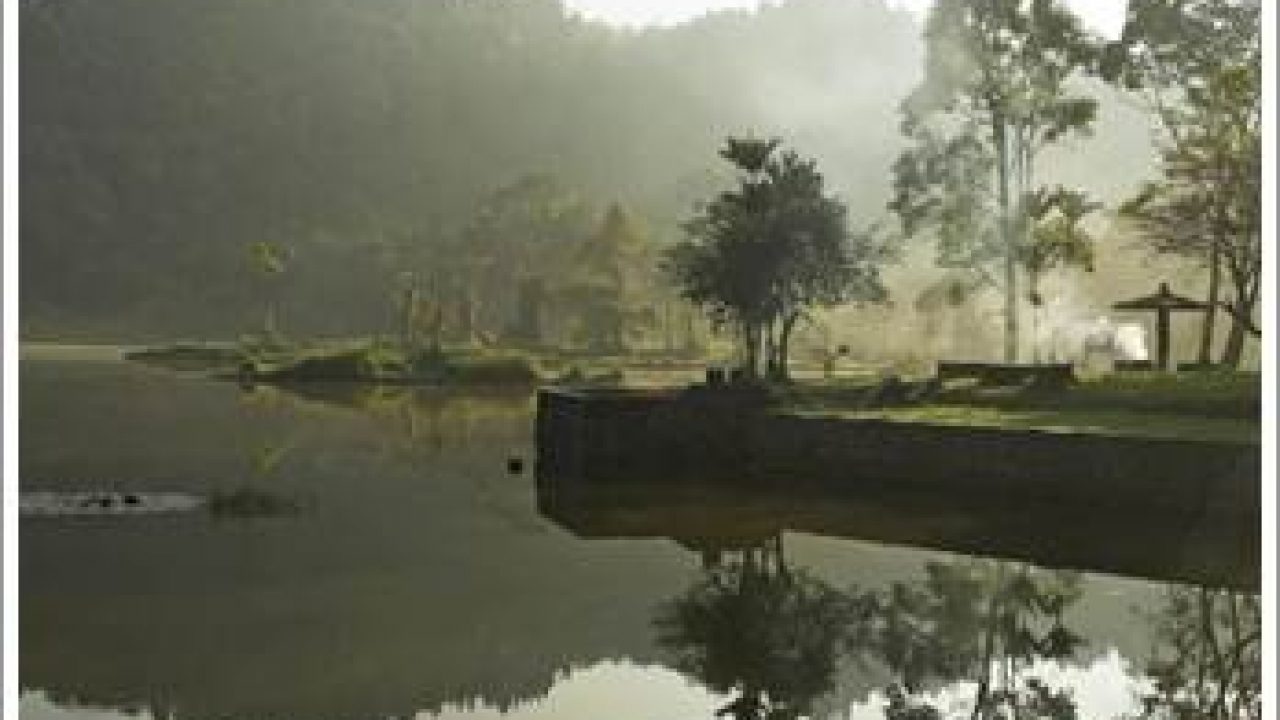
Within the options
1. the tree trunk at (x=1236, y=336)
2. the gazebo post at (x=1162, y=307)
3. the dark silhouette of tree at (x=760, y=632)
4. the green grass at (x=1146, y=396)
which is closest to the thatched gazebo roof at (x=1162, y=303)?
the gazebo post at (x=1162, y=307)

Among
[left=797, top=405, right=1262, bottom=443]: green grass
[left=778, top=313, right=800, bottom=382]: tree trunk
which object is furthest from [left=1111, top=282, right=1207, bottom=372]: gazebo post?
[left=778, top=313, right=800, bottom=382]: tree trunk

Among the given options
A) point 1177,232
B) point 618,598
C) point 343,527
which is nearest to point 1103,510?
point 1177,232

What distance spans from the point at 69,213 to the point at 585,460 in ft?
6.63

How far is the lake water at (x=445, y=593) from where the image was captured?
5312 mm

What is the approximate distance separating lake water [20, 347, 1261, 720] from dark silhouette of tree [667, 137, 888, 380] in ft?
2.28

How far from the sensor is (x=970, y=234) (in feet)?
20.5

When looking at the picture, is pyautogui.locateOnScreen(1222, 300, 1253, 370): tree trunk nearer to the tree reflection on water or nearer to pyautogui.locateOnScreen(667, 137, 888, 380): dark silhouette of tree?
the tree reflection on water

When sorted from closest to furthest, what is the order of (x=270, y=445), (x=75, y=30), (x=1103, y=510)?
(x=75, y=30), (x=270, y=445), (x=1103, y=510)

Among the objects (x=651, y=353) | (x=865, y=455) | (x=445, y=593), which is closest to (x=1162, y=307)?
(x=865, y=455)

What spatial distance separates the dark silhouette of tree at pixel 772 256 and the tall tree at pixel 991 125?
26 cm

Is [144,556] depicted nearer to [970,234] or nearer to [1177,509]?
[970,234]

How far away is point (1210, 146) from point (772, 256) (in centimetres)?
167

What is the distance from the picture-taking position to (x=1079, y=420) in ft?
20.4

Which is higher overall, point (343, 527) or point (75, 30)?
point (75, 30)
